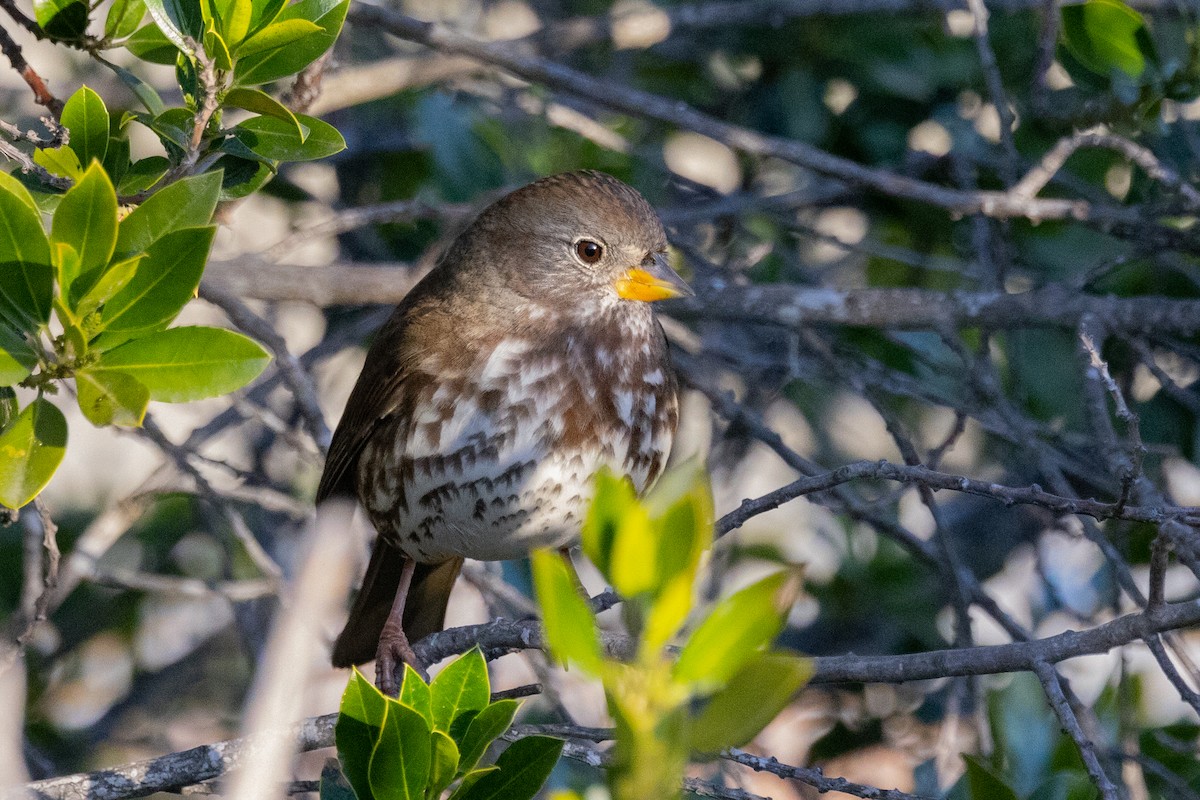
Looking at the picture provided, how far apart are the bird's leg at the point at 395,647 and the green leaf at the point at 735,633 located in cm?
232

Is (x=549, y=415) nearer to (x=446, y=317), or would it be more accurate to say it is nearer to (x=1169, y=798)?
(x=446, y=317)

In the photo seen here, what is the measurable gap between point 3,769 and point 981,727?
8.78 ft

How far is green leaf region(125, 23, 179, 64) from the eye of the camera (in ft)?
8.91

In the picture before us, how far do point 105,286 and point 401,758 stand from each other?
849 millimetres

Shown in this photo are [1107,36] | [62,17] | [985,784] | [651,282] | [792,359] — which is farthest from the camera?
[792,359]

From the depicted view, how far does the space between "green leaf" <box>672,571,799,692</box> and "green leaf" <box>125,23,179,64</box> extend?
1.87 m

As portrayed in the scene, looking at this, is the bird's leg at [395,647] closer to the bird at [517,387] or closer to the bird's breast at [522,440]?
the bird at [517,387]

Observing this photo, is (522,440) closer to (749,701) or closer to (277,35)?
(277,35)

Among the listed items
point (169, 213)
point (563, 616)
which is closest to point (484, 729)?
point (563, 616)

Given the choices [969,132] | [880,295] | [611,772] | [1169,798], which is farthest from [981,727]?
[611,772]

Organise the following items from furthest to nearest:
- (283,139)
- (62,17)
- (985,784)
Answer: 1. (985,784)
2. (62,17)
3. (283,139)

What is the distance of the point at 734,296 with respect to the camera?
4375 mm

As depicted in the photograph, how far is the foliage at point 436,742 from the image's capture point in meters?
1.98

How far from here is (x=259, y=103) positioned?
2.38m
